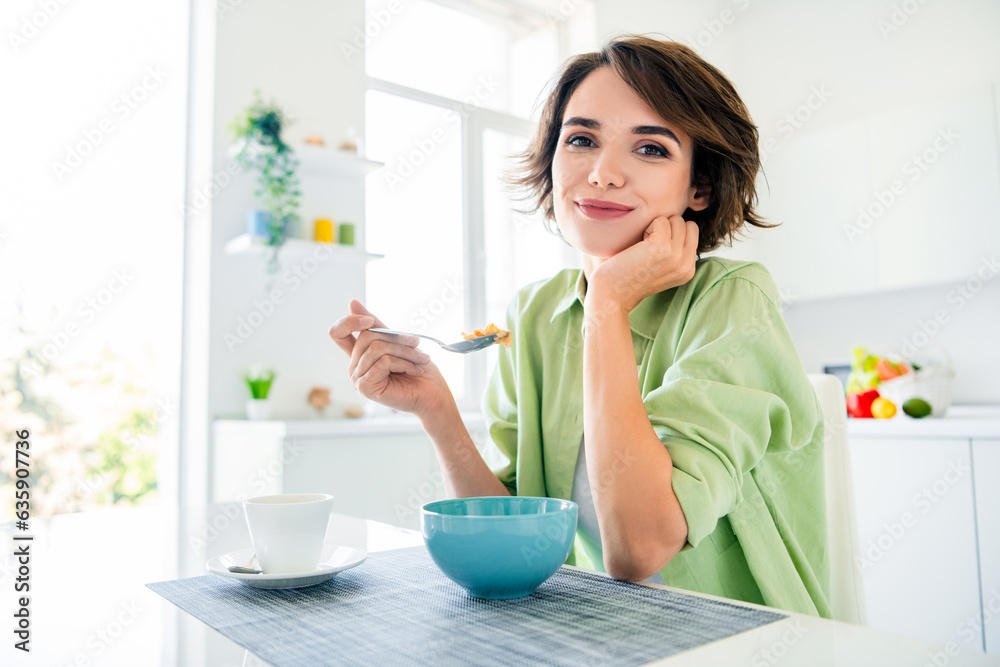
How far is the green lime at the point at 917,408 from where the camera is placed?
2521 millimetres

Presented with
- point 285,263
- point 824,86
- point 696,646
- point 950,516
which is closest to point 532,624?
point 696,646

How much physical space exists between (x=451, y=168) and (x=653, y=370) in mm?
2776

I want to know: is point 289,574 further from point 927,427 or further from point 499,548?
point 927,427

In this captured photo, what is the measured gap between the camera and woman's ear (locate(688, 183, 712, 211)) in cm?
113

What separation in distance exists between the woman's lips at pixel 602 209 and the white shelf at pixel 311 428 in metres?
1.38

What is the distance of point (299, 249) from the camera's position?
264 centimetres

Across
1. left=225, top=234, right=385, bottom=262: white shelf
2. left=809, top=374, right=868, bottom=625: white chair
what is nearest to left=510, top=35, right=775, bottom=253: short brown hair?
left=809, top=374, right=868, bottom=625: white chair

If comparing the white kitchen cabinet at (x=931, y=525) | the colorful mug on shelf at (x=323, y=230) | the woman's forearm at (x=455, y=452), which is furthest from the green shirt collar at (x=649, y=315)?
the colorful mug on shelf at (x=323, y=230)

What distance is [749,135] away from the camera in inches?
43.2

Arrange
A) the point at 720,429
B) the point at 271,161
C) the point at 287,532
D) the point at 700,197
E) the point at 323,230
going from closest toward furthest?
the point at 287,532, the point at 720,429, the point at 700,197, the point at 271,161, the point at 323,230

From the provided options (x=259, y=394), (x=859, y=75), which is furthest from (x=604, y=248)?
(x=859, y=75)

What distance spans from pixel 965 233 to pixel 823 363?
919 mm

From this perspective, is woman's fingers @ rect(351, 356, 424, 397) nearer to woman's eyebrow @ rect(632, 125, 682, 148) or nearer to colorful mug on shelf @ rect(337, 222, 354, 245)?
woman's eyebrow @ rect(632, 125, 682, 148)

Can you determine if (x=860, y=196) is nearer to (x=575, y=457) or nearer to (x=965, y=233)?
(x=965, y=233)
